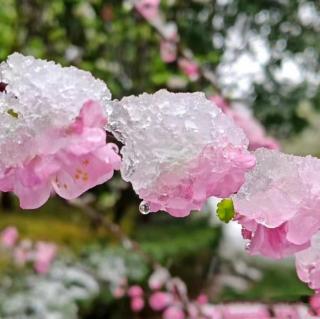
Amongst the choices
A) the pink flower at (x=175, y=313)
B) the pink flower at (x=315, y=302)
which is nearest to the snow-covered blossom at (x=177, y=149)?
the pink flower at (x=315, y=302)

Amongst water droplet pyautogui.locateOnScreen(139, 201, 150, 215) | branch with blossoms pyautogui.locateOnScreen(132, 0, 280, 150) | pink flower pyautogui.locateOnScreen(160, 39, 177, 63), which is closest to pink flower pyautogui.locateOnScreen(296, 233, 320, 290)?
water droplet pyautogui.locateOnScreen(139, 201, 150, 215)

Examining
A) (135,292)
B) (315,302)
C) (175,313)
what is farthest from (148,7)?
(315,302)

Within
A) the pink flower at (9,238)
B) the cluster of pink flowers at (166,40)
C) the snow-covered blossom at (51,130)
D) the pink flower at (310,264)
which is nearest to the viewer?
the snow-covered blossom at (51,130)

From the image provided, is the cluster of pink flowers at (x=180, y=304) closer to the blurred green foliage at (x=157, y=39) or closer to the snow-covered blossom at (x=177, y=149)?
the blurred green foliage at (x=157, y=39)

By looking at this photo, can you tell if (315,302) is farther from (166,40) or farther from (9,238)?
(9,238)

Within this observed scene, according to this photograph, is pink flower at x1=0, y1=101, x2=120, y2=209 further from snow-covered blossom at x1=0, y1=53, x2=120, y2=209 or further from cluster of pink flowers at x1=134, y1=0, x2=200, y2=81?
cluster of pink flowers at x1=134, y1=0, x2=200, y2=81

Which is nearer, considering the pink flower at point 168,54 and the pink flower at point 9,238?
the pink flower at point 168,54

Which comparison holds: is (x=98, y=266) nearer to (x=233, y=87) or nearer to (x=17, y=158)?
(x=233, y=87)
